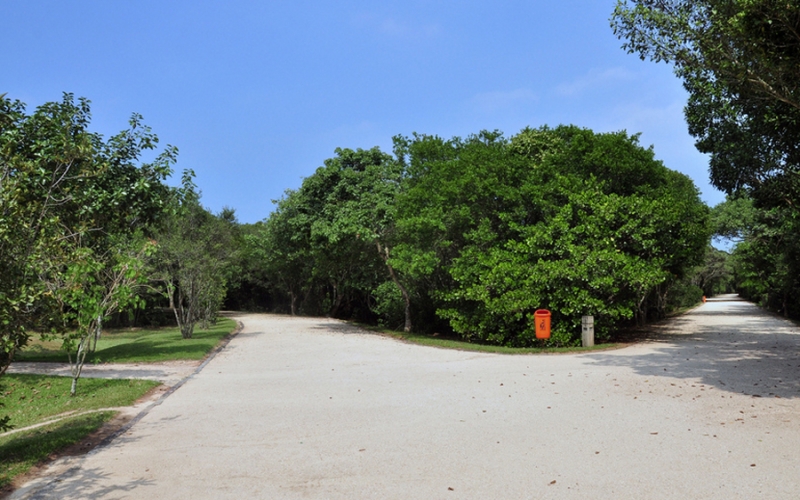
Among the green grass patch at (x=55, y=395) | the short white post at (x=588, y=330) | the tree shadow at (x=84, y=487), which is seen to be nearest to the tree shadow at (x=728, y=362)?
the short white post at (x=588, y=330)

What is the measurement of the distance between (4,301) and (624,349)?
539 inches

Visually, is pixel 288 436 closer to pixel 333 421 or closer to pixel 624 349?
pixel 333 421

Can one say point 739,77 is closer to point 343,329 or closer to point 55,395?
point 55,395

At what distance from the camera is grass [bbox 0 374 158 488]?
5.53 metres

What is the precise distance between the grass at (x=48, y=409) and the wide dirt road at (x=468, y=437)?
0.53 meters

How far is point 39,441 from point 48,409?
3275 millimetres

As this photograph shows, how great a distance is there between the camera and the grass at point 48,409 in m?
5.53

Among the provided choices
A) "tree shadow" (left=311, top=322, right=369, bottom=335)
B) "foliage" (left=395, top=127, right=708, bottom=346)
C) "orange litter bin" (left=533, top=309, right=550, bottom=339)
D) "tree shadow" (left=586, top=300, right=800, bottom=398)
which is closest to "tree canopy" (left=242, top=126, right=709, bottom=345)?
"foliage" (left=395, top=127, right=708, bottom=346)

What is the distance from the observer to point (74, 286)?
226 inches

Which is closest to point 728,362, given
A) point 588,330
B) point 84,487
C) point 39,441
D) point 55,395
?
point 588,330

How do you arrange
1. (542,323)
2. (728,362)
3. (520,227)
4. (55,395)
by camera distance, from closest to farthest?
(55,395) < (728,362) < (542,323) < (520,227)

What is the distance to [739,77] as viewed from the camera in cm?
893

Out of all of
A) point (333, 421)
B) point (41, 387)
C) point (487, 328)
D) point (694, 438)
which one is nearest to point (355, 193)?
point (487, 328)

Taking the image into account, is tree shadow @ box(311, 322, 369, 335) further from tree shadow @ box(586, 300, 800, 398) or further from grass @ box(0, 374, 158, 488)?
grass @ box(0, 374, 158, 488)
